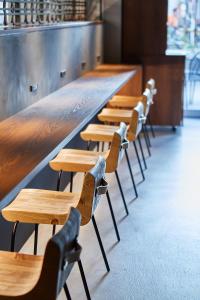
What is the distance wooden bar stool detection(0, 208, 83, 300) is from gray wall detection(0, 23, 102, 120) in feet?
4.34

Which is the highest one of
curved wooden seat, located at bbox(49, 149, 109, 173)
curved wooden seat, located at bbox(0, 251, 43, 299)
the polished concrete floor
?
curved wooden seat, located at bbox(49, 149, 109, 173)

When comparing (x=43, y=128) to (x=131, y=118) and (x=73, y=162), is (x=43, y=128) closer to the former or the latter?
(x=73, y=162)

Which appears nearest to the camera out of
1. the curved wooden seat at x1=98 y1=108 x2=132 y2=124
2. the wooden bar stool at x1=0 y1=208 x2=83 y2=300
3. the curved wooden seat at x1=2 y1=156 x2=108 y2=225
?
the wooden bar stool at x1=0 y1=208 x2=83 y2=300

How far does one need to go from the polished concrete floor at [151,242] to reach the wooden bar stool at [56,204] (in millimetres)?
407

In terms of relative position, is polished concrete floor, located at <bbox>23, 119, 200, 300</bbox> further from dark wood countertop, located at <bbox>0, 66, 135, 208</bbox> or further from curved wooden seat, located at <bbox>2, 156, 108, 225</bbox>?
dark wood countertop, located at <bbox>0, 66, 135, 208</bbox>

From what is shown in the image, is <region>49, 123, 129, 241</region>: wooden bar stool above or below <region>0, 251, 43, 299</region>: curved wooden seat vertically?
above

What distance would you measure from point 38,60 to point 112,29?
278 cm

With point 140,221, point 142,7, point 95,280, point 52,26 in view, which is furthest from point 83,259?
point 142,7

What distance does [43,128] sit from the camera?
10.2 feet

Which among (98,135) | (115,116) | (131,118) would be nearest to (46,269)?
(98,135)

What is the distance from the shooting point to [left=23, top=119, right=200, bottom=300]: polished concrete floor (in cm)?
284

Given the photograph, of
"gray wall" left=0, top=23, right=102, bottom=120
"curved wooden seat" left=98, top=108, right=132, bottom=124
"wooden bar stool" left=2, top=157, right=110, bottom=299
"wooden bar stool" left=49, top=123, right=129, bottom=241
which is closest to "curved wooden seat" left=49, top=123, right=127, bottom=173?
"wooden bar stool" left=49, top=123, right=129, bottom=241

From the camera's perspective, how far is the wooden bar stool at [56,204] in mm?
2375

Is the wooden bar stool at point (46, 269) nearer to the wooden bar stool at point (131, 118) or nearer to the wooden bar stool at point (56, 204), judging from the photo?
the wooden bar stool at point (56, 204)
